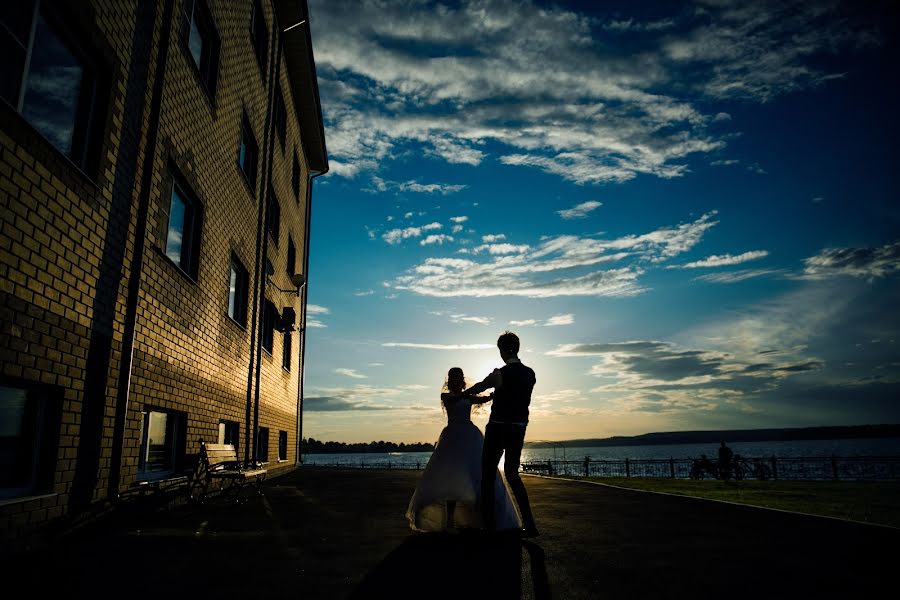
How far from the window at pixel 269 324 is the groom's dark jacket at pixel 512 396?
12.0 m

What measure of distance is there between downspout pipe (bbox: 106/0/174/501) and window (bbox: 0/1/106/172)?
110cm

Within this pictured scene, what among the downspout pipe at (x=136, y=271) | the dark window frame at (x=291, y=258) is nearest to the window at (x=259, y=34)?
the downspout pipe at (x=136, y=271)

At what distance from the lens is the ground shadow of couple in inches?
140

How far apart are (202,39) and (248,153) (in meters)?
4.08

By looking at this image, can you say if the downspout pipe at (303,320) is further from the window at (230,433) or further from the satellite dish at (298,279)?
the window at (230,433)

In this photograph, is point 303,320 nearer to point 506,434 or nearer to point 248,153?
point 248,153

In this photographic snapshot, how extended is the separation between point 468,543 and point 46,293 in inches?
175

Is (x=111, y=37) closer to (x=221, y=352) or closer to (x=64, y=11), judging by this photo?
(x=64, y=11)

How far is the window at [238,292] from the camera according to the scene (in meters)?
12.2

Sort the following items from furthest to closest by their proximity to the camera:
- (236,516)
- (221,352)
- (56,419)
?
(221,352) < (236,516) < (56,419)

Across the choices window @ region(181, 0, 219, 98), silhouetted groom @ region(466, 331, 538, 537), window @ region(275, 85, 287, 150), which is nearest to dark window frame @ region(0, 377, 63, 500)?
silhouetted groom @ region(466, 331, 538, 537)

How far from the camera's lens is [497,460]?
5.26 m

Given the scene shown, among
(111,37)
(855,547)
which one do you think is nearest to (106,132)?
(111,37)

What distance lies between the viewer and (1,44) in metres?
4.52
